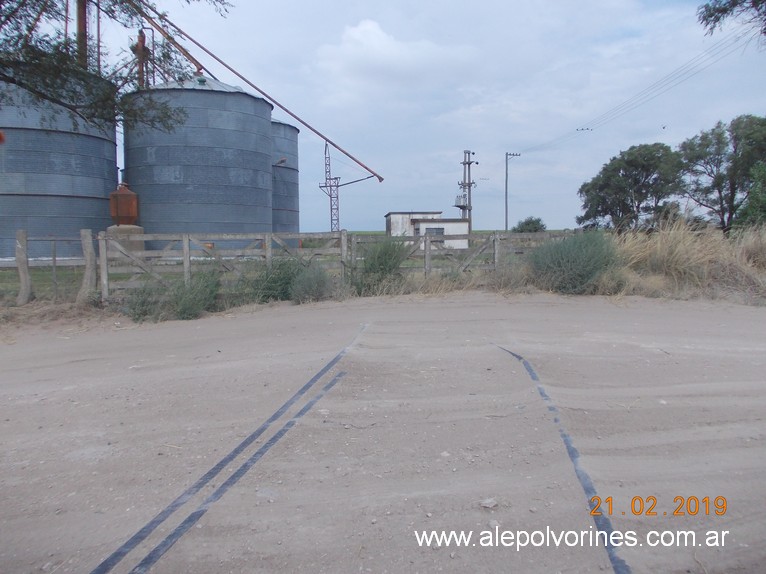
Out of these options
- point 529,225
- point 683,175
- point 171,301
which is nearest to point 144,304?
point 171,301

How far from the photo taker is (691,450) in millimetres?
4828

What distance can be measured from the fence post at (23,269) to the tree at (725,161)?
3121cm

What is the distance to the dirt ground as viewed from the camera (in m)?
3.52

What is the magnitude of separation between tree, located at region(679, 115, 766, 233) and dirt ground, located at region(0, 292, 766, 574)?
89.3ft

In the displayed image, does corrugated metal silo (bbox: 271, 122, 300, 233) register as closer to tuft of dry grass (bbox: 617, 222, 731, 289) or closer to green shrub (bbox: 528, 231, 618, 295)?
green shrub (bbox: 528, 231, 618, 295)

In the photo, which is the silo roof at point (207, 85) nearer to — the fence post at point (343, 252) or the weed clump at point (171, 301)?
the fence post at point (343, 252)

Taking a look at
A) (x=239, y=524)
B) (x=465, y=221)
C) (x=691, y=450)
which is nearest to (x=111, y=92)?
(x=239, y=524)

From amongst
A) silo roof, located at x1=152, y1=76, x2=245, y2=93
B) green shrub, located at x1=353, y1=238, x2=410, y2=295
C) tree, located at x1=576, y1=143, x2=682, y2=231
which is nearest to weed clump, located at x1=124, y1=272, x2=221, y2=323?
green shrub, located at x1=353, y1=238, x2=410, y2=295

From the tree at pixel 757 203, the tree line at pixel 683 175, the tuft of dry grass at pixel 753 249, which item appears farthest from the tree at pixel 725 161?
the tuft of dry grass at pixel 753 249

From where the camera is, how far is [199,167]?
28.5m

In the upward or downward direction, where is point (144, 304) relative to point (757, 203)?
downward

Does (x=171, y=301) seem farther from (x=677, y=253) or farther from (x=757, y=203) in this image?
(x=757, y=203)

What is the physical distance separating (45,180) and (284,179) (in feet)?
48.5

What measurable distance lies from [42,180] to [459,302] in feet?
68.7
